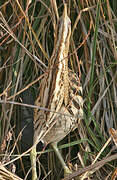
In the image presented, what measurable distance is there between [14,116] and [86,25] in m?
0.47

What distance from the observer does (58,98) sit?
1.11 metres

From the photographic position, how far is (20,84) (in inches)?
58.1

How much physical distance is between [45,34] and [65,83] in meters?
0.49

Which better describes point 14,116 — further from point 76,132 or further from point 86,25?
point 86,25

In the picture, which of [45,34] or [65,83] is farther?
[45,34]

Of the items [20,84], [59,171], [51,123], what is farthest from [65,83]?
[59,171]

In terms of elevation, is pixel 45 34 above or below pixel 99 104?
above

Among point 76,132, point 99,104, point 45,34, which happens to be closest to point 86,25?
point 45,34

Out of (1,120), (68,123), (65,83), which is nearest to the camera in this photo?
(65,83)

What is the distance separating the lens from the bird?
963 mm

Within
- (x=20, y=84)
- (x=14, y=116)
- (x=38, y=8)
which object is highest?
(x=38, y=8)

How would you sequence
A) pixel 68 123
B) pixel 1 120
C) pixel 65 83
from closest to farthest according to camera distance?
pixel 65 83 < pixel 68 123 < pixel 1 120

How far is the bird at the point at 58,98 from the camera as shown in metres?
0.96

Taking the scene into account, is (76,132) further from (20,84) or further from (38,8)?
(38,8)
